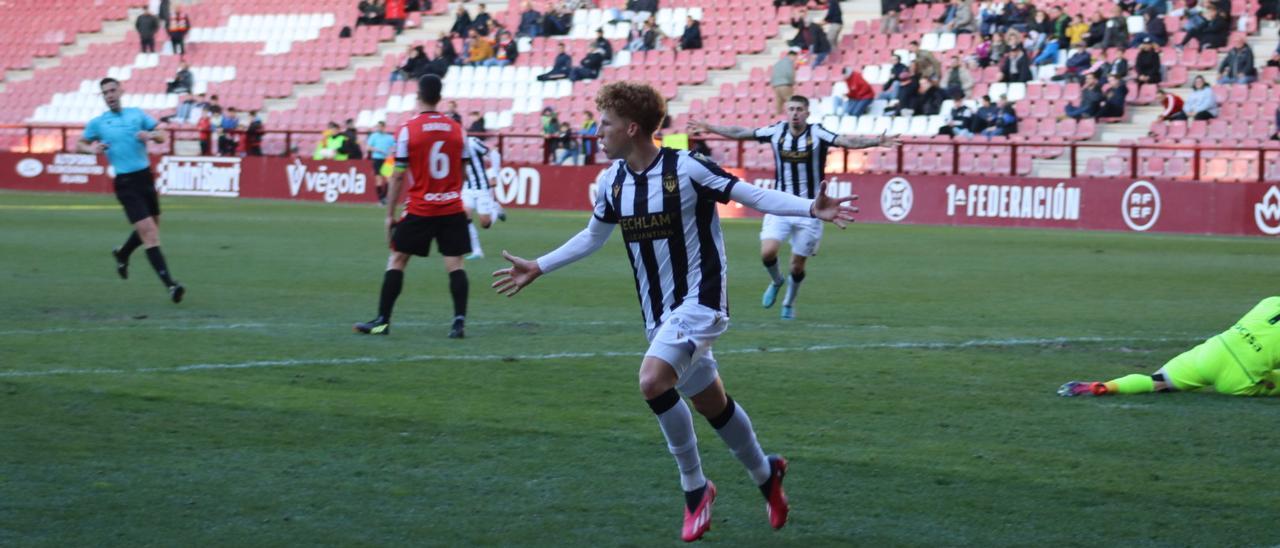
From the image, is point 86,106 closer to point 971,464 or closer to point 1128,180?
point 1128,180

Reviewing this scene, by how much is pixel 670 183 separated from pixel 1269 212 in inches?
825

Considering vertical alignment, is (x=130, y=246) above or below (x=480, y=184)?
below

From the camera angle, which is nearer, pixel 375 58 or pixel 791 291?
pixel 791 291

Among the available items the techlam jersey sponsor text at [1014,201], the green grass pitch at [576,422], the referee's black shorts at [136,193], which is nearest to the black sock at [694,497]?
the green grass pitch at [576,422]

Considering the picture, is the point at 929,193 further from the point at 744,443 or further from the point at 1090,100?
the point at 744,443

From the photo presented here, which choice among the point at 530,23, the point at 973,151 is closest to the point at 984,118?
the point at 973,151

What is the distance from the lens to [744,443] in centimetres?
629

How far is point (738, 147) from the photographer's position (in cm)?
3275

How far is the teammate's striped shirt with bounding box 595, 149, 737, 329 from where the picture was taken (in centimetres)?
624

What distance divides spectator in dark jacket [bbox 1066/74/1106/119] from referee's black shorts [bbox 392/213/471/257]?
65.8 feet

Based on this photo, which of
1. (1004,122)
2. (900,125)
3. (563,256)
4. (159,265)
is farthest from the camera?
(900,125)

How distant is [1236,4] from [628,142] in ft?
89.0

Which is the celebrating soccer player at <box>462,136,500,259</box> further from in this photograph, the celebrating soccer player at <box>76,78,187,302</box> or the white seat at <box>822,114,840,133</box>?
the white seat at <box>822,114,840,133</box>

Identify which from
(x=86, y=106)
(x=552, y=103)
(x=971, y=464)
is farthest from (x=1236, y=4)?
(x=86, y=106)
